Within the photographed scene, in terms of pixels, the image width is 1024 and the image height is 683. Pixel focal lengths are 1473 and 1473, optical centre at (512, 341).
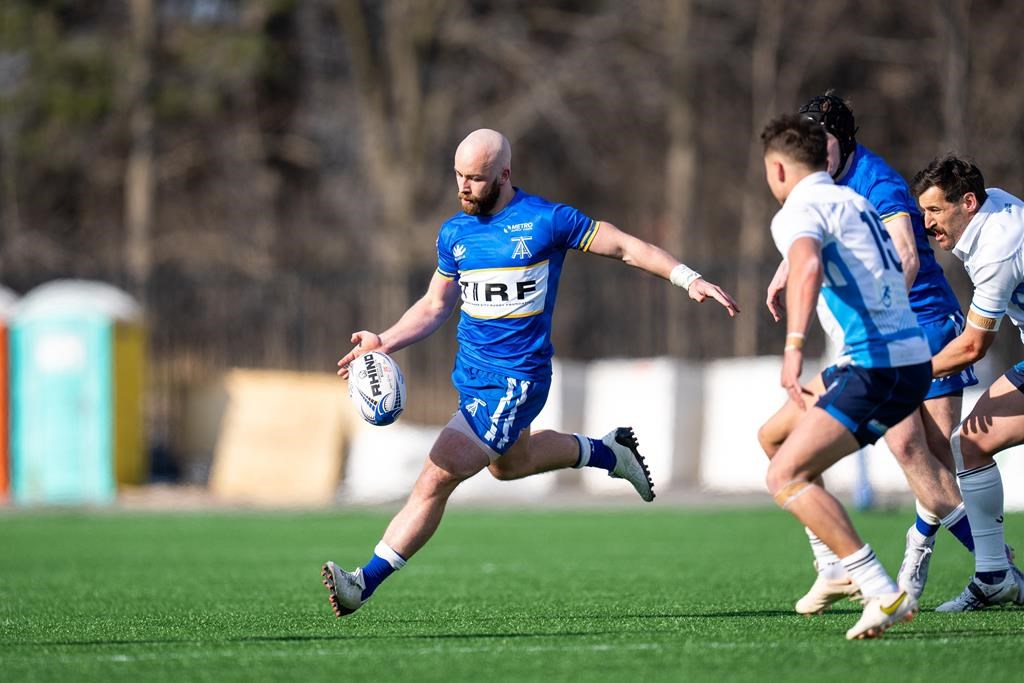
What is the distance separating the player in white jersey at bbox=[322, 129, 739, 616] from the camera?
288 inches

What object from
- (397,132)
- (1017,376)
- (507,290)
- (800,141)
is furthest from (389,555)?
(397,132)

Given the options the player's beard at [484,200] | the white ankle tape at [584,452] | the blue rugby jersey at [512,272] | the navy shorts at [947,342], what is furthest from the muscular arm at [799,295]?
the white ankle tape at [584,452]

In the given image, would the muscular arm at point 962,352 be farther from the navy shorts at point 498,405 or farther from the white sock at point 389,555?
the white sock at point 389,555

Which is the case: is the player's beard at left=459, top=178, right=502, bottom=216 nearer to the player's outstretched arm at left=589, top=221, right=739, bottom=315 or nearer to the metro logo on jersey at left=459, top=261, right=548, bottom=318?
the metro logo on jersey at left=459, top=261, right=548, bottom=318

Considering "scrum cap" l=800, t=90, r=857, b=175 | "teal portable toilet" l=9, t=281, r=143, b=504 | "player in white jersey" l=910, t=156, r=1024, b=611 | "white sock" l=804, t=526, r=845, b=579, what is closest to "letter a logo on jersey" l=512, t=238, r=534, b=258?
"scrum cap" l=800, t=90, r=857, b=175

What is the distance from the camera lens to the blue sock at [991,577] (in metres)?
7.69

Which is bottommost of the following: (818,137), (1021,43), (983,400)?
(983,400)

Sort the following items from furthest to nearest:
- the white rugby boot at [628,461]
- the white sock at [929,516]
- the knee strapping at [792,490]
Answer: the white rugby boot at [628,461], the white sock at [929,516], the knee strapping at [792,490]

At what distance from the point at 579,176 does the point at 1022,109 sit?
9.72 m

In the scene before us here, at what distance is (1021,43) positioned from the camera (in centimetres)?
2767

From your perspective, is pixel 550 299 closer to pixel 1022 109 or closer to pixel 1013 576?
pixel 1013 576

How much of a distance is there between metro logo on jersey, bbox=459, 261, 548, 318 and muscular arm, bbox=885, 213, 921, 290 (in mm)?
1733

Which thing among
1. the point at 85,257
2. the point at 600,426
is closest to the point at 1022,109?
the point at 600,426

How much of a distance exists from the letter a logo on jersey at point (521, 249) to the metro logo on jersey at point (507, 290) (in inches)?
2.6
